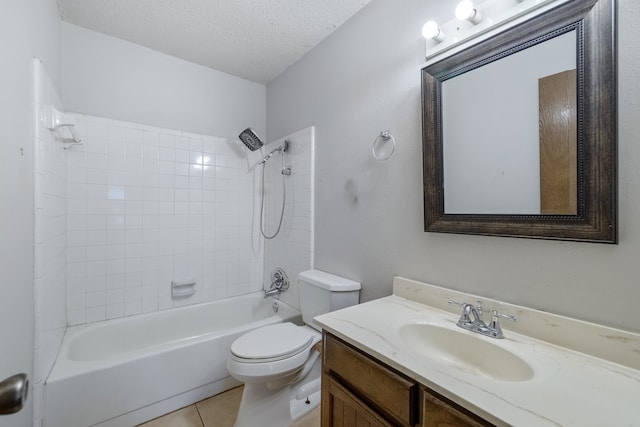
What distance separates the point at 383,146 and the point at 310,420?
1.63 m

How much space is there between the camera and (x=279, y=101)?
248 centimetres

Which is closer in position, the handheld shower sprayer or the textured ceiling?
the textured ceiling

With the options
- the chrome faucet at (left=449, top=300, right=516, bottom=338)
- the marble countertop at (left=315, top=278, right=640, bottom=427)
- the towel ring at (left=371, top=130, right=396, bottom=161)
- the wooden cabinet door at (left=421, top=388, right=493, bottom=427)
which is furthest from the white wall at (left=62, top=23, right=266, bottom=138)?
the wooden cabinet door at (left=421, top=388, right=493, bottom=427)

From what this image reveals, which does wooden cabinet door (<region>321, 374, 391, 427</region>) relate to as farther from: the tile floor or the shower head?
the shower head

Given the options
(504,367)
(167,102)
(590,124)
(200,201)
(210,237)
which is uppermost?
(167,102)

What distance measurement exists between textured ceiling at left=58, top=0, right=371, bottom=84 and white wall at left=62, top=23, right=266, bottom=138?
0.31ft

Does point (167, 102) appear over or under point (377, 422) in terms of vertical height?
over

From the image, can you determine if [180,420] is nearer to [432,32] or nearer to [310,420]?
[310,420]

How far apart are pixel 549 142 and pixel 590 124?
11 cm

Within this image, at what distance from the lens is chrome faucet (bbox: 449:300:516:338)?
99 cm

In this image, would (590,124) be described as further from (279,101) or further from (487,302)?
(279,101)

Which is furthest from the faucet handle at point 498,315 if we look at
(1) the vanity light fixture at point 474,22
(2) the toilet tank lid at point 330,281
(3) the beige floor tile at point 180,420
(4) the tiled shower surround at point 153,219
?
(4) the tiled shower surround at point 153,219

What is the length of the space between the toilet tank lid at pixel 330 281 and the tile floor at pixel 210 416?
765 millimetres

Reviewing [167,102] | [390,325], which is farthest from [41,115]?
[390,325]
